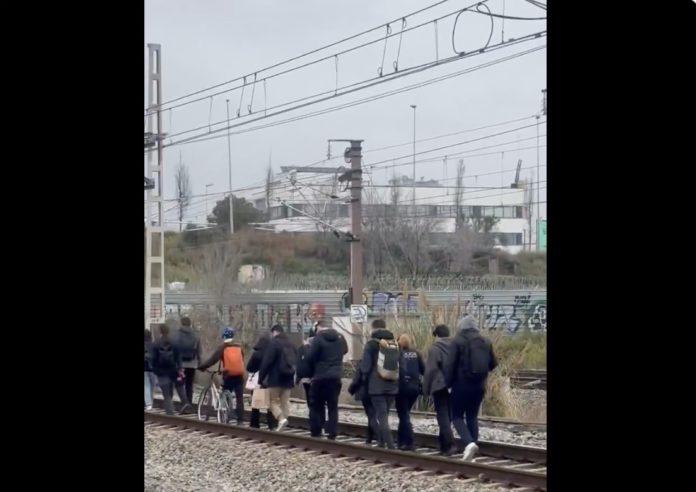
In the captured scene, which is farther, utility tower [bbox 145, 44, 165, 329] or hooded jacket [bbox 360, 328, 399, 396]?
utility tower [bbox 145, 44, 165, 329]

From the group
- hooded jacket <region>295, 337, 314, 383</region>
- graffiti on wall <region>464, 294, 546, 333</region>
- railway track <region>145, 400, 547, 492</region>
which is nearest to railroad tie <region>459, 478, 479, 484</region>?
railway track <region>145, 400, 547, 492</region>

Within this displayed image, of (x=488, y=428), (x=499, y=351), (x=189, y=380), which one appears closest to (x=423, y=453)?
(x=488, y=428)

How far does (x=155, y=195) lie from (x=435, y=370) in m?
4.52

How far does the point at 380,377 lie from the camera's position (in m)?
5.50

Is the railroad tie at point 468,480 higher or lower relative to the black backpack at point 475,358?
lower

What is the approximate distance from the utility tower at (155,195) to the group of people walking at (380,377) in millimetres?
2268

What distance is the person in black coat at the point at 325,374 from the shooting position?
567 cm

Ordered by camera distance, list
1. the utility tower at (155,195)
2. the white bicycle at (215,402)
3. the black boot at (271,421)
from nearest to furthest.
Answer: the black boot at (271,421) → the white bicycle at (215,402) → the utility tower at (155,195)

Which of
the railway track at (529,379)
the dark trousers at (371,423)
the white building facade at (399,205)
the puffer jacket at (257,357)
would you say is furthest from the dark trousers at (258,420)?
the white building facade at (399,205)

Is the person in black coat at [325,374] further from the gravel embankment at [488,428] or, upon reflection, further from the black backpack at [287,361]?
the gravel embankment at [488,428]

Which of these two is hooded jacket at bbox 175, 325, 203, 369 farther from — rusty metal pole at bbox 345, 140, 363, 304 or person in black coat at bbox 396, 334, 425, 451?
person in black coat at bbox 396, 334, 425, 451

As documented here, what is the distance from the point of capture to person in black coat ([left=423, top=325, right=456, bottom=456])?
5.13 meters

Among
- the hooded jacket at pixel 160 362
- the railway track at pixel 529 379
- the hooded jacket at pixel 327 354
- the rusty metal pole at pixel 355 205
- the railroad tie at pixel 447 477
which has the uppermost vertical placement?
the rusty metal pole at pixel 355 205
